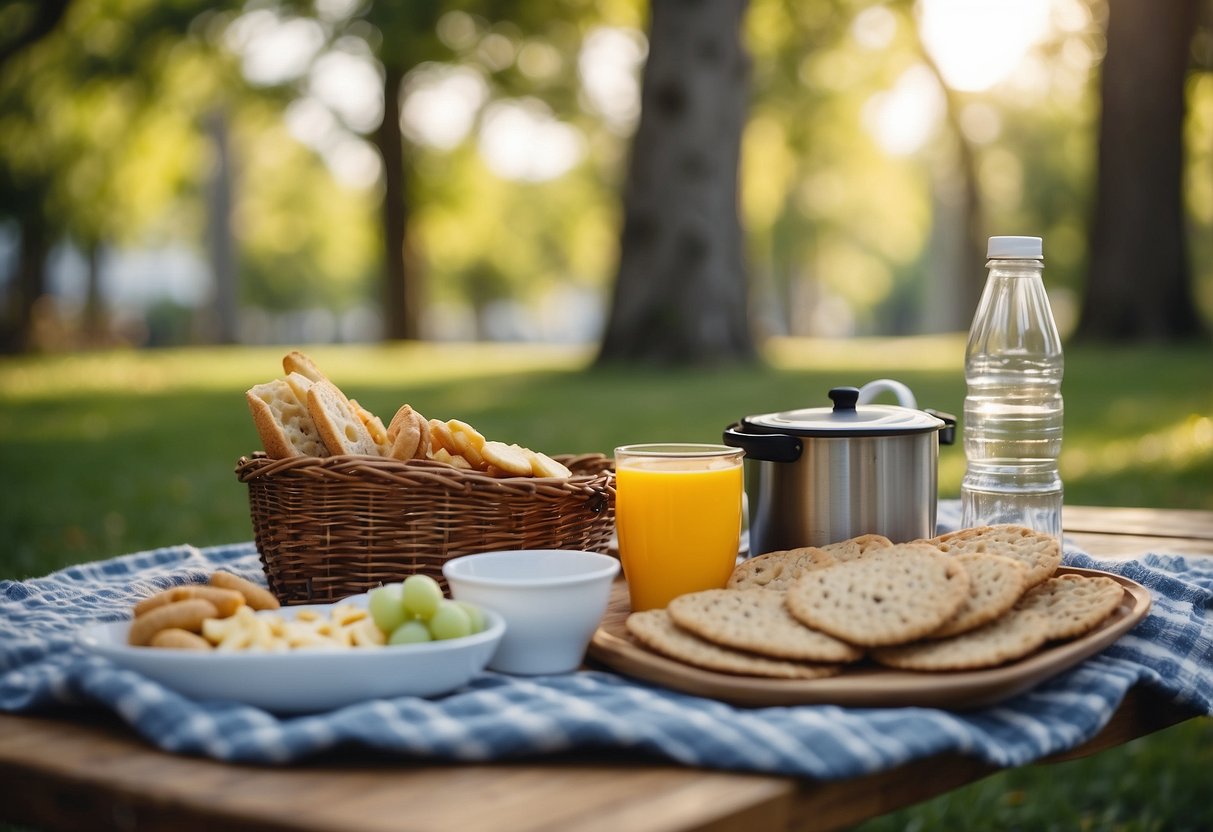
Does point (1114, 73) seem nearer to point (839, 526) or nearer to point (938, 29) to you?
point (938, 29)

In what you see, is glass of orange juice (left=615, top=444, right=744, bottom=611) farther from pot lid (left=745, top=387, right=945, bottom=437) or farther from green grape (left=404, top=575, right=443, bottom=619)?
green grape (left=404, top=575, right=443, bottom=619)

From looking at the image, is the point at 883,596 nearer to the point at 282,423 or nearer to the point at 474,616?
the point at 474,616

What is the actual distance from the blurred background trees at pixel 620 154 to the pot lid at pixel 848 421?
8.19 meters

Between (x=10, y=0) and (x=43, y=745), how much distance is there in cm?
1363

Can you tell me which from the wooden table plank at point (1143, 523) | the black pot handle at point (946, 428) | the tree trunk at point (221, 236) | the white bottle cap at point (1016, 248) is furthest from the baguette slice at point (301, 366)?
the tree trunk at point (221, 236)

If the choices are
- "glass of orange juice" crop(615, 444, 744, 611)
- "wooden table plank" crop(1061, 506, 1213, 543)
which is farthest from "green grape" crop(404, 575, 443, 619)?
"wooden table plank" crop(1061, 506, 1213, 543)

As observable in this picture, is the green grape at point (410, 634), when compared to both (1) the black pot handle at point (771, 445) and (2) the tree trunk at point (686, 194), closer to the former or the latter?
(1) the black pot handle at point (771, 445)

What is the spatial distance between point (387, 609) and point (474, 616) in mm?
98

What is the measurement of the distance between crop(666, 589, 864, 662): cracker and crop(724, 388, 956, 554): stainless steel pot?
0.96ft

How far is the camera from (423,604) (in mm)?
1239

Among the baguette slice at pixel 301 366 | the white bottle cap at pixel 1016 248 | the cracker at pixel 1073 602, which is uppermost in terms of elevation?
the white bottle cap at pixel 1016 248

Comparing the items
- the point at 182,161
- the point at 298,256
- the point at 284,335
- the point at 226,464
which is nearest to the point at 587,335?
the point at 284,335

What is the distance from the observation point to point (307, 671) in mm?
1166

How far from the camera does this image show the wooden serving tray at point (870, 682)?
1218 millimetres
